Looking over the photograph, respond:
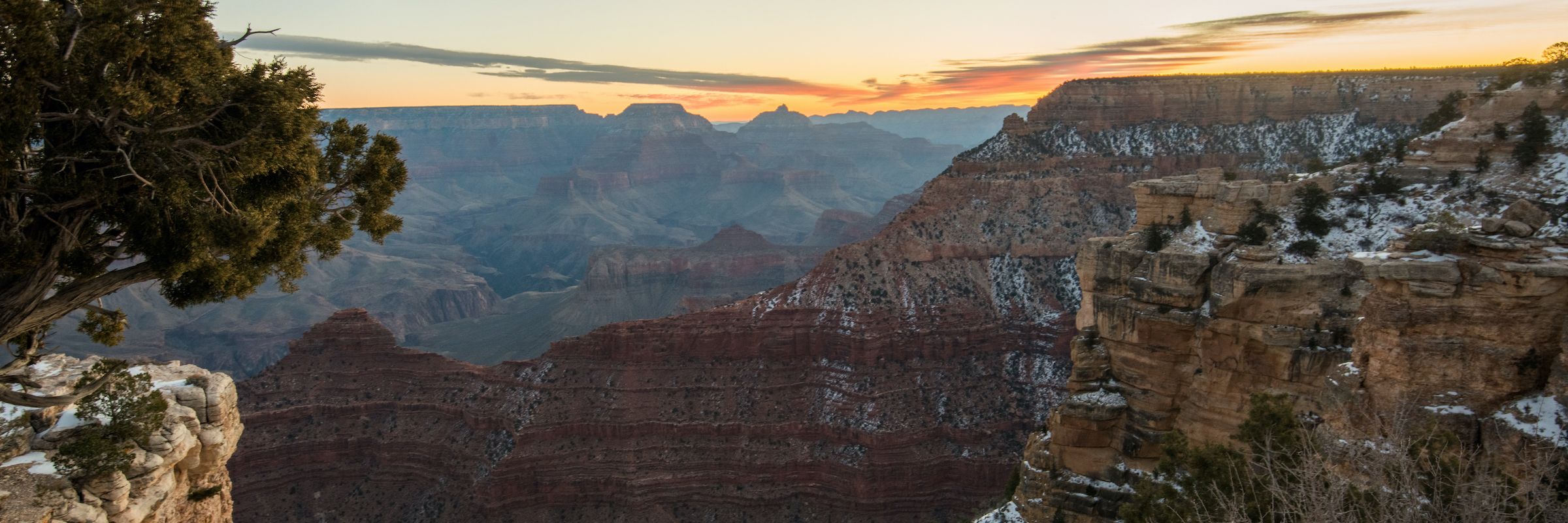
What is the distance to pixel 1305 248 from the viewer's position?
22.1 m

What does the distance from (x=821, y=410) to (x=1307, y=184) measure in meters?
32.1

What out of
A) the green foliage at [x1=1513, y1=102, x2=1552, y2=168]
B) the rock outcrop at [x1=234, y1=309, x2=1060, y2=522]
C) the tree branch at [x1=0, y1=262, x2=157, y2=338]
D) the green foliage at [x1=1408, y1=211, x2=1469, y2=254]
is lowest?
the rock outcrop at [x1=234, y1=309, x2=1060, y2=522]

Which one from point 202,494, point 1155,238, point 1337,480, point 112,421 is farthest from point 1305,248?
point 112,421

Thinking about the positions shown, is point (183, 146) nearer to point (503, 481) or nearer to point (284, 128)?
point (284, 128)

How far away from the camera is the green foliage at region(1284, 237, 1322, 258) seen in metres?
22.0

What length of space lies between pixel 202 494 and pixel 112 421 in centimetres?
216

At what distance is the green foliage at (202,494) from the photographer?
1292 cm

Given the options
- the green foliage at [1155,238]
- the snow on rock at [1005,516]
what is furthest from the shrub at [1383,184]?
the snow on rock at [1005,516]

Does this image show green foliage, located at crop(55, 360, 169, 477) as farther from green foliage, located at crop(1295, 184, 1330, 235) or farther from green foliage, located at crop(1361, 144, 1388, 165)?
green foliage, located at crop(1361, 144, 1388, 165)

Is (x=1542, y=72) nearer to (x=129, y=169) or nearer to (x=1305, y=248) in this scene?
(x=1305, y=248)

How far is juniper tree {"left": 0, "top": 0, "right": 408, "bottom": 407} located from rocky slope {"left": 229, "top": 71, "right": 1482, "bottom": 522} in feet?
122

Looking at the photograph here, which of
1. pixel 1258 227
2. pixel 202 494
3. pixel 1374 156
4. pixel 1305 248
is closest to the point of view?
pixel 202 494

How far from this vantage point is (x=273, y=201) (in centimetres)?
1273

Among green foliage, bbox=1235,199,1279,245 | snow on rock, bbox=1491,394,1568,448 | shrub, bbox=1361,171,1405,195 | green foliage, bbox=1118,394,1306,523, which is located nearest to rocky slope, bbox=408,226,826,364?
green foliage, bbox=1235,199,1279,245
